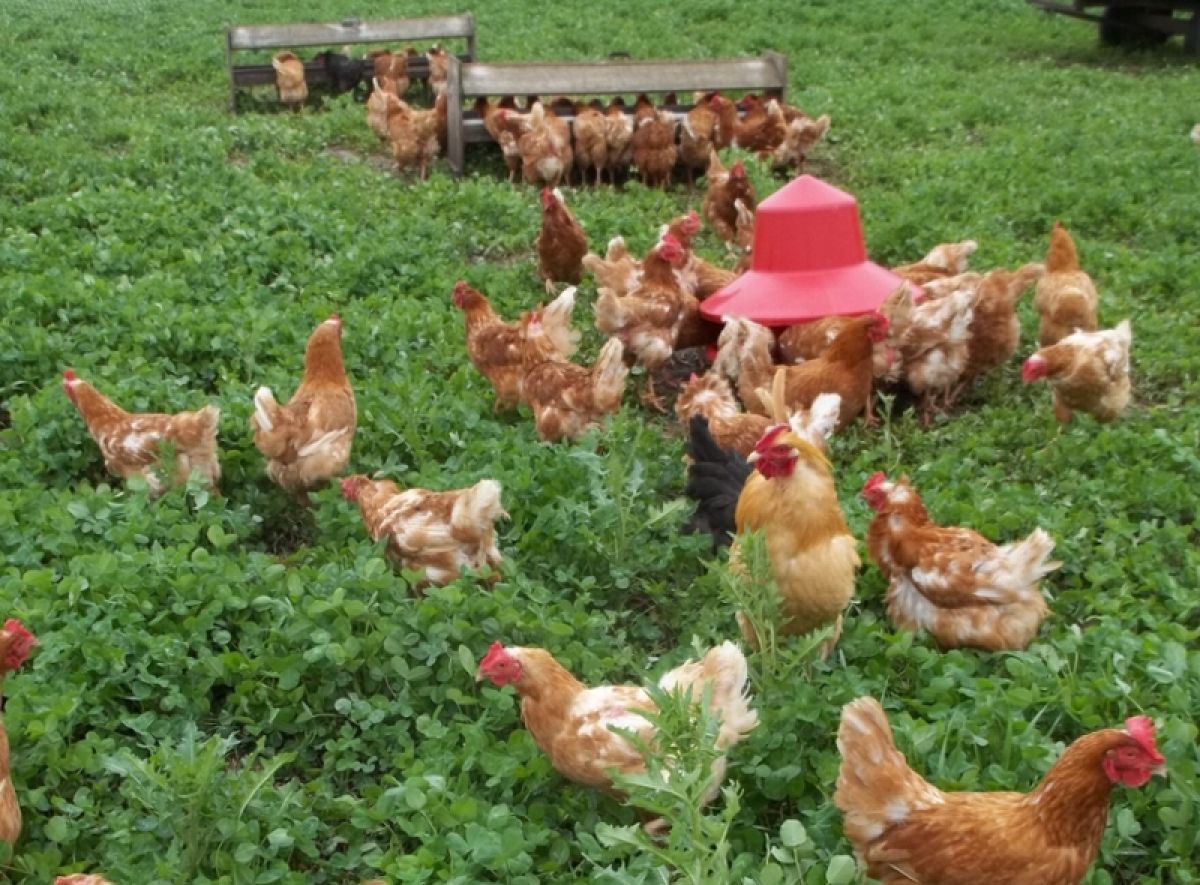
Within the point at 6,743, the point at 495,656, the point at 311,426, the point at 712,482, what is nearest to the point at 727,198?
the point at 712,482

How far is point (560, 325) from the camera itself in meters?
5.77

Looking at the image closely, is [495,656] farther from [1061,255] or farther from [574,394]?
[1061,255]

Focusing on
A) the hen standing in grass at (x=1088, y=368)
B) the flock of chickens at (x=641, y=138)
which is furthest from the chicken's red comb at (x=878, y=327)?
the flock of chickens at (x=641, y=138)

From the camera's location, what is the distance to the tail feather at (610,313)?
6094 mm

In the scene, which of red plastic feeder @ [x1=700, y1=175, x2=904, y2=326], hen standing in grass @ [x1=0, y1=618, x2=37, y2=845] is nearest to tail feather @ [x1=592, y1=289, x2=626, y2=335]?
red plastic feeder @ [x1=700, y1=175, x2=904, y2=326]

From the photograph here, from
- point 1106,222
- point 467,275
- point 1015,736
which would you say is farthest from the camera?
point 1106,222

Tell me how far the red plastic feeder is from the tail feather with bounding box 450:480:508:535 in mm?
2454

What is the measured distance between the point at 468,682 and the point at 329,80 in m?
12.0

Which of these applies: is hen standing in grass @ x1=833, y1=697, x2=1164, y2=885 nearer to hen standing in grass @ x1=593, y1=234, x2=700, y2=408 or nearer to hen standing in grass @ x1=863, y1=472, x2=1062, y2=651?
hen standing in grass @ x1=863, y1=472, x2=1062, y2=651

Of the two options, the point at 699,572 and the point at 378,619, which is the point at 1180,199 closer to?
the point at 699,572

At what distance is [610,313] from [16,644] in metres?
3.58

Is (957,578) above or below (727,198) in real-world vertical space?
below

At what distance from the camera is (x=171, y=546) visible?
13.9 feet

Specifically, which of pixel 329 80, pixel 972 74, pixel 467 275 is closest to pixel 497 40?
pixel 329 80
